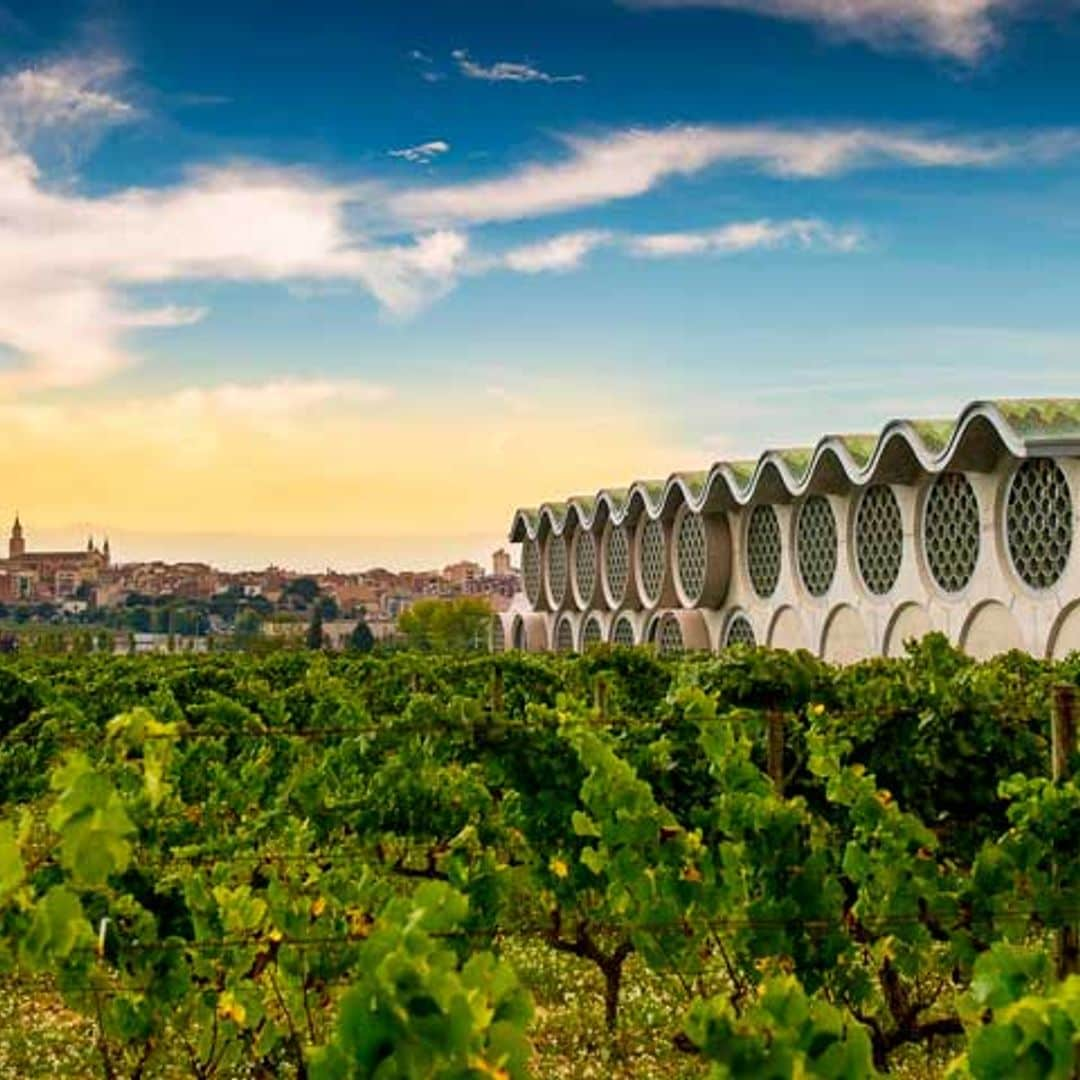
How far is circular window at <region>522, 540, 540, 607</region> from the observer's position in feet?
198

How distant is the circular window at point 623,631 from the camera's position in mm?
50875

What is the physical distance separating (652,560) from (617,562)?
338cm

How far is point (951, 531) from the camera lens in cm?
3122

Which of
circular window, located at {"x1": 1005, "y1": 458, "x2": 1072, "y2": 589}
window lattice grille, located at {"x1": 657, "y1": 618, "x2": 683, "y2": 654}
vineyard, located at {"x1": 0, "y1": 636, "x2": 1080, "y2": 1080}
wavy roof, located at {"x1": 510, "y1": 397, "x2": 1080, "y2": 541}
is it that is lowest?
vineyard, located at {"x1": 0, "y1": 636, "x2": 1080, "y2": 1080}

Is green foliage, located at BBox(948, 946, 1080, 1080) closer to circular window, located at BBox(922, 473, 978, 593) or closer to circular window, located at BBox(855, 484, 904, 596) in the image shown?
circular window, located at BBox(922, 473, 978, 593)

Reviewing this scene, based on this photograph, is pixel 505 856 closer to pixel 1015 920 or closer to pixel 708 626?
pixel 1015 920

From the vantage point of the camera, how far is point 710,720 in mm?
7570

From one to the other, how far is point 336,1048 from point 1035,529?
26.2 meters

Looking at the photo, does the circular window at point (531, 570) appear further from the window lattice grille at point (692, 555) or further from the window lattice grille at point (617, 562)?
the window lattice grille at point (692, 555)

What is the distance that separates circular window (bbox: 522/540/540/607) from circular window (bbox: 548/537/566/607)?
121cm

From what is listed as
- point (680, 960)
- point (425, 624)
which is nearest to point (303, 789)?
point (680, 960)

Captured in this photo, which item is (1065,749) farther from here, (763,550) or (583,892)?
(763,550)

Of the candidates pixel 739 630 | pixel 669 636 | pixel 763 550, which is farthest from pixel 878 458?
pixel 669 636

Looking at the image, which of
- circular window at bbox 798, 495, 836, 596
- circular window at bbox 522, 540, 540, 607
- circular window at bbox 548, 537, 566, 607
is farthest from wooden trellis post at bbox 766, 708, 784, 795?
circular window at bbox 522, 540, 540, 607
